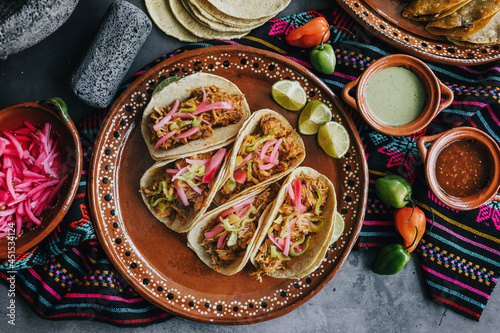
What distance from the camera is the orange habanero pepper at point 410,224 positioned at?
3.51 meters

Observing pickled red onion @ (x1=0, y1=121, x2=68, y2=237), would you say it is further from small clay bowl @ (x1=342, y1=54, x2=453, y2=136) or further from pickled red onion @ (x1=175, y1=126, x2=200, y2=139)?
small clay bowl @ (x1=342, y1=54, x2=453, y2=136)

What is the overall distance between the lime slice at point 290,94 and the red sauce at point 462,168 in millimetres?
1331

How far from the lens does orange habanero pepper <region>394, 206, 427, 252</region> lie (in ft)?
11.5

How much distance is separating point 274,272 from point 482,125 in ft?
8.04

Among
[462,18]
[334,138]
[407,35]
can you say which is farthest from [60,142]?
[462,18]

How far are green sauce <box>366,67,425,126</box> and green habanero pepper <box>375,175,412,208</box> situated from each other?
0.50 metres

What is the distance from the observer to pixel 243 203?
330cm

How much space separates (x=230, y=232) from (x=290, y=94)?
127 centimetres

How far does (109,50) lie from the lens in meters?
3.14

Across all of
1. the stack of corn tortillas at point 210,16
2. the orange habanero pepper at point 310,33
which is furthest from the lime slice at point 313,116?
the stack of corn tortillas at point 210,16

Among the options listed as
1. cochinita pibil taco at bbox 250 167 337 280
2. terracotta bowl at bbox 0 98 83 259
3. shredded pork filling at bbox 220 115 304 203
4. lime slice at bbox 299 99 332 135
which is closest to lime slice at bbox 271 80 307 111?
lime slice at bbox 299 99 332 135

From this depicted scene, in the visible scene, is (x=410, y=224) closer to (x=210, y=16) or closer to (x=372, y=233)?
(x=372, y=233)

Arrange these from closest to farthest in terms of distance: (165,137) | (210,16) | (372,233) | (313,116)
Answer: (165,137) < (210,16) < (313,116) < (372,233)

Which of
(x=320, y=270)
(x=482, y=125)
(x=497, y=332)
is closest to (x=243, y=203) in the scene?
(x=320, y=270)
